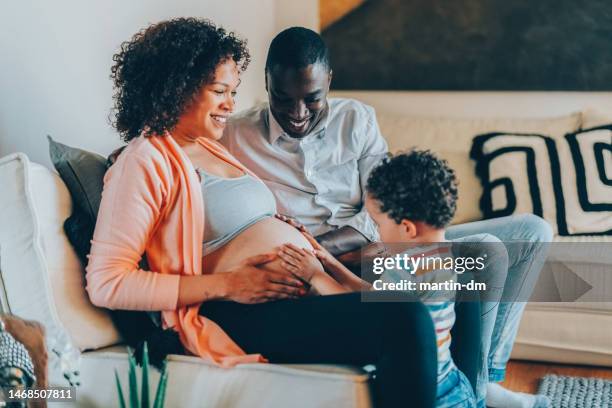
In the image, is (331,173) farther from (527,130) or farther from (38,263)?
(527,130)

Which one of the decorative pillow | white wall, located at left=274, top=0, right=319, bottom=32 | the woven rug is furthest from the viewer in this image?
white wall, located at left=274, top=0, right=319, bottom=32

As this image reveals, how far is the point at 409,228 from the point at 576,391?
3.13ft

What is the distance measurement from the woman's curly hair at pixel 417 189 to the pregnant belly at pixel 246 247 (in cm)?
23

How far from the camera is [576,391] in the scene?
198 centimetres

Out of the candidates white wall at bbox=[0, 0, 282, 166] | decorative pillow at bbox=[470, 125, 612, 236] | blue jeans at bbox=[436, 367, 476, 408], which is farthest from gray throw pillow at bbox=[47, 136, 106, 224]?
decorative pillow at bbox=[470, 125, 612, 236]

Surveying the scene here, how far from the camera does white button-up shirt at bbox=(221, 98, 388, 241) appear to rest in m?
1.81

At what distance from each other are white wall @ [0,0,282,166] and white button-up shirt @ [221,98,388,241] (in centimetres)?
Result: 34

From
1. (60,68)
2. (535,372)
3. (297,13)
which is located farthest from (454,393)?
(297,13)

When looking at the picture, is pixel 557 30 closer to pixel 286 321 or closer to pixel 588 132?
pixel 588 132

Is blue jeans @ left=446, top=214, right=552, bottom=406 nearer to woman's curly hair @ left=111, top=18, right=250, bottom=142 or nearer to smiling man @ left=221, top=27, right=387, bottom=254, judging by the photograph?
smiling man @ left=221, top=27, right=387, bottom=254

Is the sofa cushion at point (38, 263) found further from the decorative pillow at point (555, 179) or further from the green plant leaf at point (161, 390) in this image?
the decorative pillow at point (555, 179)

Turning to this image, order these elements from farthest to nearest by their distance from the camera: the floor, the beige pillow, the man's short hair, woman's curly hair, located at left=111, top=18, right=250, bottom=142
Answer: the beige pillow < the floor < the man's short hair < woman's curly hair, located at left=111, top=18, right=250, bottom=142

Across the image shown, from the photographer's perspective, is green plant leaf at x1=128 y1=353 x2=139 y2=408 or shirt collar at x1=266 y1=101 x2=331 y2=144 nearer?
green plant leaf at x1=128 y1=353 x2=139 y2=408

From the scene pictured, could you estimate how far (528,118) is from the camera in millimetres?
2693
